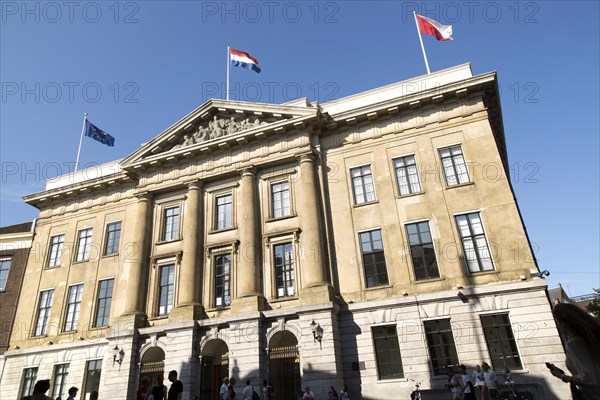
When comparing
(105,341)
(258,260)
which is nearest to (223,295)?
(258,260)

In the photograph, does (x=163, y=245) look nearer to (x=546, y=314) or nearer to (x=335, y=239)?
(x=335, y=239)

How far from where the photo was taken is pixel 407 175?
22734 millimetres

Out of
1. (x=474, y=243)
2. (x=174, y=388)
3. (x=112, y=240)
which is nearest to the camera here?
(x=174, y=388)

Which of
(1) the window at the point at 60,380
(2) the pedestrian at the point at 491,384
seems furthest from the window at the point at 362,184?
(1) the window at the point at 60,380

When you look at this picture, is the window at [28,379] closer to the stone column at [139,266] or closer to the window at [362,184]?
the stone column at [139,266]

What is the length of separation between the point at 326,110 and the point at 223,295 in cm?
1315

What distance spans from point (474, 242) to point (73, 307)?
2532cm

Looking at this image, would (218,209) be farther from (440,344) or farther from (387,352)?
(440,344)

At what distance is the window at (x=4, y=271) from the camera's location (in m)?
30.6

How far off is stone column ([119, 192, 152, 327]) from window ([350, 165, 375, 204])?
1378cm

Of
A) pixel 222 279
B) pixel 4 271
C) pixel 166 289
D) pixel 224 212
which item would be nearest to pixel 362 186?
pixel 224 212

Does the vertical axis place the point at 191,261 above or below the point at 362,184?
below

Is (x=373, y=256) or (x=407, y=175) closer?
(x=373, y=256)

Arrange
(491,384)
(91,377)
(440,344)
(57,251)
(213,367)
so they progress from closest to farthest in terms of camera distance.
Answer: (491,384)
(440,344)
(213,367)
(91,377)
(57,251)
